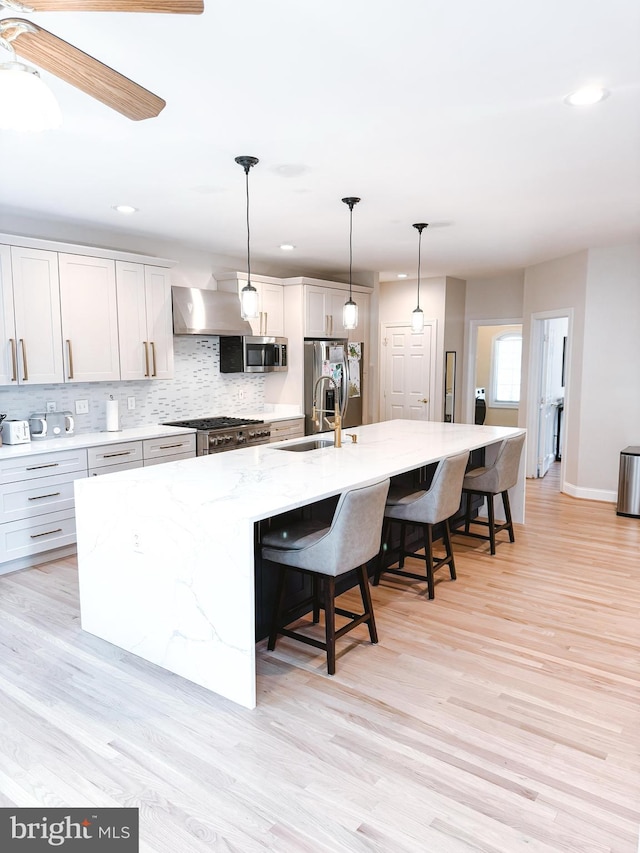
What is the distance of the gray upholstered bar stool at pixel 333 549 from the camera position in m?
2.54

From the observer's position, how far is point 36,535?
160 inches

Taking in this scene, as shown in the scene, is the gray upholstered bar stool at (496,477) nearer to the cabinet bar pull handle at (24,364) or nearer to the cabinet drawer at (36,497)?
the cabinet drawer at (36,497)

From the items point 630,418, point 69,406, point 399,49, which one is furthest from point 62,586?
point 630,418

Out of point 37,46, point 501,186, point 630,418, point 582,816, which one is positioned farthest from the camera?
point 630,418

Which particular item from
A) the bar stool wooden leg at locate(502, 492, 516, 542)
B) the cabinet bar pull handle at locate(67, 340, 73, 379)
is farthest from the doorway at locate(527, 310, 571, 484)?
the cabinet bar pull handle at locate(67, 340, 73, 379)

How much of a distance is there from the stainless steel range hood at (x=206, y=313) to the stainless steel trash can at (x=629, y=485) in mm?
3852

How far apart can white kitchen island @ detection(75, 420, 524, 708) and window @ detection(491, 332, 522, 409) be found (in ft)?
22.0

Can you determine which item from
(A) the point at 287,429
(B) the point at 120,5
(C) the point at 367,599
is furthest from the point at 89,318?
(B) the point at 120,5

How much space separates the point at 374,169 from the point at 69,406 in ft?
10.1

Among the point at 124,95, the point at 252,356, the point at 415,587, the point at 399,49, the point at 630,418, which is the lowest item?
the point at 415,587

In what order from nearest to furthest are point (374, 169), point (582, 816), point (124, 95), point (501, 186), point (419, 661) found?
point (124, 95) → point (582, 816) → point (419, 661) → point (374, 169) → point (501, 186)

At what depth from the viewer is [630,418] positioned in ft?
18.8

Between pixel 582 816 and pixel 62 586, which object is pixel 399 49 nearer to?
pixel 582 816

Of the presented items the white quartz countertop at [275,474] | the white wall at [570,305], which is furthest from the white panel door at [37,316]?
the white wall at [570,305]
